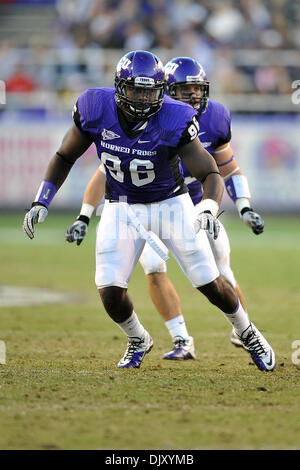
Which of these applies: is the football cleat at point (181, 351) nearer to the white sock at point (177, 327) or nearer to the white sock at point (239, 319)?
the white sock at point (177, 327)

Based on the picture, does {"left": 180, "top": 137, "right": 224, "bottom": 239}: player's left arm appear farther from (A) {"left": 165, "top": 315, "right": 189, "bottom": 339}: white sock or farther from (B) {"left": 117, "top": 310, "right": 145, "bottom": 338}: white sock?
(A) {"left": 165, "top": 315, "right": 189, "bottom": 339}: white sock

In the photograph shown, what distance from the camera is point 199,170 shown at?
16.5 ft

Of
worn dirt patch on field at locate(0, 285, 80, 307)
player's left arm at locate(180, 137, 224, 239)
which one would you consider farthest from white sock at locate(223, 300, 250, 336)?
worn dirt patch on field at locate(0, 285, 80, 307)

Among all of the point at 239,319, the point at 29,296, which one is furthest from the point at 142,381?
the point at 29,296

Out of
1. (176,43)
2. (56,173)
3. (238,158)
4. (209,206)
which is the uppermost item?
(176,43)

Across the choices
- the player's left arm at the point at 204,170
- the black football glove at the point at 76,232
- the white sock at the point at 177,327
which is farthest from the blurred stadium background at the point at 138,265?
the player's left arm at the point at 204,170

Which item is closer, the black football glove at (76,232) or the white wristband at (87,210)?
the black football glove at (76,232)

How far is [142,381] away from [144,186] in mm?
1167

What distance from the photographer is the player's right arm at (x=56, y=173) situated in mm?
5211

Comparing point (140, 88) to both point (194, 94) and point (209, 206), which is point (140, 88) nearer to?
point (209, 206)

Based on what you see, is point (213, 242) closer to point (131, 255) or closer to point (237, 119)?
point (131, 255)

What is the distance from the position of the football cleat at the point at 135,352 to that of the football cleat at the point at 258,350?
2.05 ft

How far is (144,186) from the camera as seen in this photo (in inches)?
205
